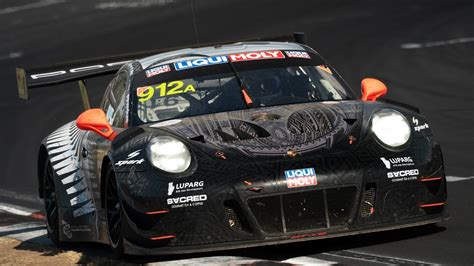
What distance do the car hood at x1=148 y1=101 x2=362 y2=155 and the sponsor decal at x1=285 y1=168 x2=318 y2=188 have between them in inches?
7.0

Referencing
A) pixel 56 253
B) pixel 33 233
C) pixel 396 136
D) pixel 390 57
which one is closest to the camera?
pixel 396 136

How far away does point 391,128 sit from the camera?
7.12 meters

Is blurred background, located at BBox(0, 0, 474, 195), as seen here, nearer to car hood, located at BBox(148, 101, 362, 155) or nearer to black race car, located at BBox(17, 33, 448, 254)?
black race car, located at BBox(17, 33, 448, 254)

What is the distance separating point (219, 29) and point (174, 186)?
14.6m

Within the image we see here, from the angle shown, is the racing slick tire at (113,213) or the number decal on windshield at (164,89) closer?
the racing slick tire at (113,213)

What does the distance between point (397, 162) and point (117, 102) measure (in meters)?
2.38

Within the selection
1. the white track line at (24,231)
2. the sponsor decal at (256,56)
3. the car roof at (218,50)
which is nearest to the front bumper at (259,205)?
the sponsor decal at (256,56)

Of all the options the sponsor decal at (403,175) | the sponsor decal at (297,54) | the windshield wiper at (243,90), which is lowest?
the sponsor decal at (403,175)

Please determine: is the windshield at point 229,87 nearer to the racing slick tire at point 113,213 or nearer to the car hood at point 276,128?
the car hood at point 276,128

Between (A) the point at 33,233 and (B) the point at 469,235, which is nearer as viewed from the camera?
(B) the point at 469,235

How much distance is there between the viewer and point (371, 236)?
24.0ft

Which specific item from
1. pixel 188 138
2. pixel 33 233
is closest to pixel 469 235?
pixel 188 138

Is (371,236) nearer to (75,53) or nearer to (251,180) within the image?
(251,180)

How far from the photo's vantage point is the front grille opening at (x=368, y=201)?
6.78m
